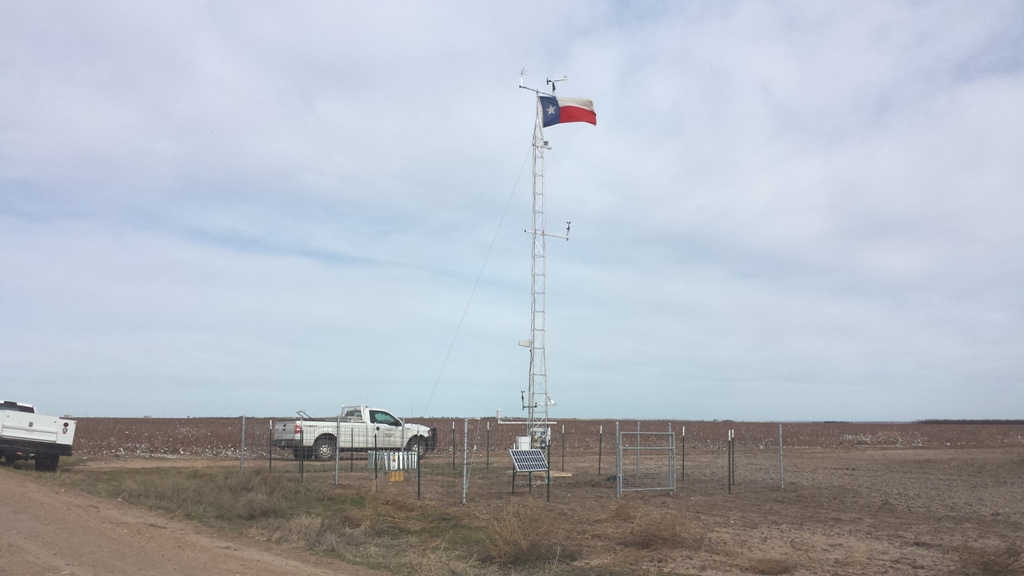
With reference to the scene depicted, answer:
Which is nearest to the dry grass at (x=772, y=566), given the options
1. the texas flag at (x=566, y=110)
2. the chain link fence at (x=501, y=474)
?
the chain link fence at (x=501, y=474)

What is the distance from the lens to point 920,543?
12.3 metres

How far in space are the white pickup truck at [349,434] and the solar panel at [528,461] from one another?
7.29m

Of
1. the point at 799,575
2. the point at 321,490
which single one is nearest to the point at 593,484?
the point at 321,490

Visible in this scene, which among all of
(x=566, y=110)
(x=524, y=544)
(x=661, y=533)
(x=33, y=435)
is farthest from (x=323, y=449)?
(x=661, y=533)

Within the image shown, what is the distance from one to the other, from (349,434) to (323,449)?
4.32 ft

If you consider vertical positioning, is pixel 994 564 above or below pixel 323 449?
below

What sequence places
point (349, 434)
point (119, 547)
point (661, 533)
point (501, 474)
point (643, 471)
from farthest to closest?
1. point (349, 434)
2. point (643, 471)
3. point (501, 474)
4. point (661, 533)
5. point (119, 547)

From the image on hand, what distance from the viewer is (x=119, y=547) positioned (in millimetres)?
10492

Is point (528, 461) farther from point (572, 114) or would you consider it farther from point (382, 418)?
point (382, 418)

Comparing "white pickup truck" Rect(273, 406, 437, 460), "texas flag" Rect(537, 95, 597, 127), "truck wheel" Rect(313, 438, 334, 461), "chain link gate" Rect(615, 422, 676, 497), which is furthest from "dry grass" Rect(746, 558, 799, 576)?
"truck wheel" Rect(313, 438, 334, 461)

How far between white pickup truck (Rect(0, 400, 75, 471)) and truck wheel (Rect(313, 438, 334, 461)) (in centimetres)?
682

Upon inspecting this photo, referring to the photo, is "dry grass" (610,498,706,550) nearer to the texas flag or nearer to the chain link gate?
the chain link gate

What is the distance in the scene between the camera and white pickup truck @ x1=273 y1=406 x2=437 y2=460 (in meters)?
24.7

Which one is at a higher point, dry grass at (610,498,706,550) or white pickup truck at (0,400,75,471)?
white pickup truck at (0,400,75,471)
